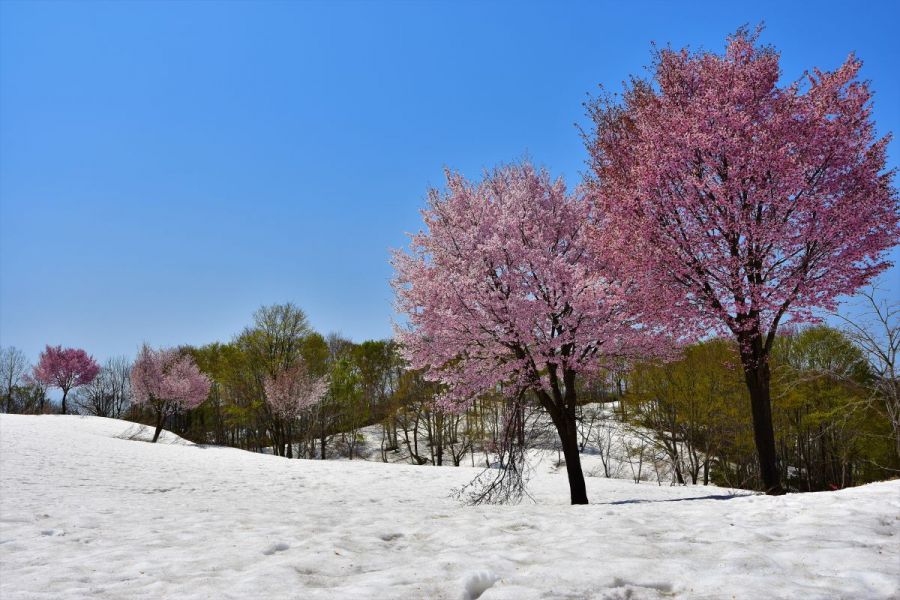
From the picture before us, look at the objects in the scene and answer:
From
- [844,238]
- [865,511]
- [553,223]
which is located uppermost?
[553,223]

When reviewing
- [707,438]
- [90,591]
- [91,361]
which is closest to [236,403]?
[91,361]

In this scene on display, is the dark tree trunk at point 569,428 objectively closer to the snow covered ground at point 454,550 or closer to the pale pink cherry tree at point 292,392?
the snow covered ground at point 454,550

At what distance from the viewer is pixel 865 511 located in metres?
5.24

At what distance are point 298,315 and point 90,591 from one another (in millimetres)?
38224

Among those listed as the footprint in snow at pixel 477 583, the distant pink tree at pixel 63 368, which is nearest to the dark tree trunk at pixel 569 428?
the footprint in snow at pixel 477 583

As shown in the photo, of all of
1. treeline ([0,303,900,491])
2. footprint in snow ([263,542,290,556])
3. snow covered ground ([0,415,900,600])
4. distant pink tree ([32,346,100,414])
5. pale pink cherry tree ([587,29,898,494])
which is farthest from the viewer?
distant pink tree ([32,346,100,414])

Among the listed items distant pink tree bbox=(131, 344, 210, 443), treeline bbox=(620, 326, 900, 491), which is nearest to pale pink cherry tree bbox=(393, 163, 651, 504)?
treeline bbox=(620, 326, 900, 491)

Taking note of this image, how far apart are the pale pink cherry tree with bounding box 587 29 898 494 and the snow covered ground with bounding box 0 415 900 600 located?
4496 millimetres

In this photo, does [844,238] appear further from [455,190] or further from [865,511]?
[455,190]

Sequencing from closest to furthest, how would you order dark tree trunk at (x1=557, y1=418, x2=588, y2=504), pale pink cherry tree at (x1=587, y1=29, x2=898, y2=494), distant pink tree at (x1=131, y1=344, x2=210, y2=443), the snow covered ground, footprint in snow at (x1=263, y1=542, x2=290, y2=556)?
the snow covered ground, footprint in snow at (x1=263, y1=542, x2=290, y2=556), pale pink cherry tree at (x1=587, y1=29, x2=898, y2=494), dark tree trunk at (x1=557, y1=418, x2=588, y2=504), distant pink tree at (x1=131, y1=344, x2=210, y2=443)

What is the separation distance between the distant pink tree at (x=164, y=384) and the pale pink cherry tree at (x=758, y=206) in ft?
120

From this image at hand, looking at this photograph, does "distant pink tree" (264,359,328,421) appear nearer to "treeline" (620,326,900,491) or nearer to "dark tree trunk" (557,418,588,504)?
"treeline" (620,326,900,491)

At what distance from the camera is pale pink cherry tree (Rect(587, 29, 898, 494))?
9641 mm

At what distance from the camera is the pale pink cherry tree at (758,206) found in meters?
9.64
